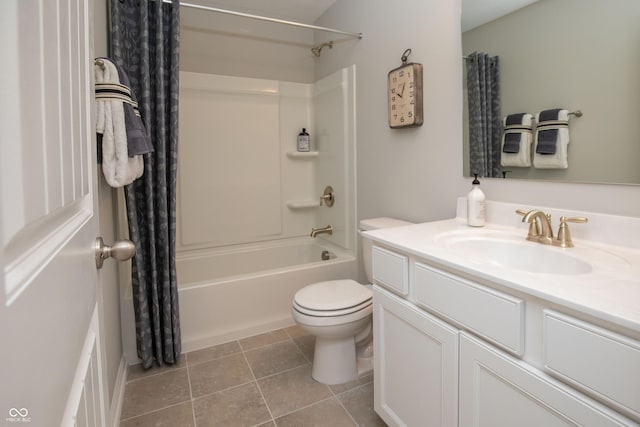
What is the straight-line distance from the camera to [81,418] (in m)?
0.49

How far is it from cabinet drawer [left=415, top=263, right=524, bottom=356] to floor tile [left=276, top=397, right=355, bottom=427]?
77 cm

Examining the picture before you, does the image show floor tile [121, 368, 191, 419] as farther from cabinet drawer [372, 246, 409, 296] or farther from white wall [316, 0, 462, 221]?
white wall [316, 0, 462, 221]

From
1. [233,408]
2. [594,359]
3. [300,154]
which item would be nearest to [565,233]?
[594,359]

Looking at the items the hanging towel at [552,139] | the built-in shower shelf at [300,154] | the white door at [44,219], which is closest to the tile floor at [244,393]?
the white door at [44,219]

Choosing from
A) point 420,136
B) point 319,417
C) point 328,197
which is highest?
point 420,136

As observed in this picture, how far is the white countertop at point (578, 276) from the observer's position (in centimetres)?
70

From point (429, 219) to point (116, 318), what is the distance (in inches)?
68.9

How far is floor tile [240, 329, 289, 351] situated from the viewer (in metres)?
2.20

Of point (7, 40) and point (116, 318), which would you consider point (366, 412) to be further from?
point (7, 40)

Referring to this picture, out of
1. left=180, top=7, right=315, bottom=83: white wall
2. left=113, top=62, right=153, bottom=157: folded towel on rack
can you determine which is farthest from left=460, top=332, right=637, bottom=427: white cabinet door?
left=180, top=7, right=315, bottom=83: white wall

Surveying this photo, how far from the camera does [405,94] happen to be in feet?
6.38

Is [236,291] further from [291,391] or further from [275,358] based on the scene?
[291,391]

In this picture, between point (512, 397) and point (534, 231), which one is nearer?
point (512, 397)

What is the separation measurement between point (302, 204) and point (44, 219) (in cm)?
280
